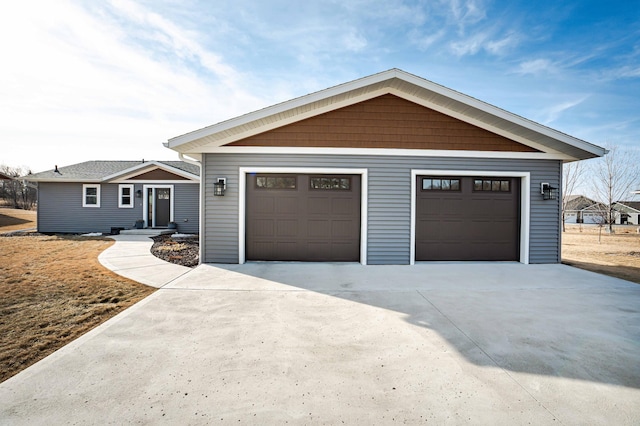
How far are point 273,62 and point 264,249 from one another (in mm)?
5730

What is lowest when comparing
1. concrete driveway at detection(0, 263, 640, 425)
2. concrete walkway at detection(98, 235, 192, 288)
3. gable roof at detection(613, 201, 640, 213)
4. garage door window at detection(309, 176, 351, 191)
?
concrete driveway at detection(0, 263, 640, 425)

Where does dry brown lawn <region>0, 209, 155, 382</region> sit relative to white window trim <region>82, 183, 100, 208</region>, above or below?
below

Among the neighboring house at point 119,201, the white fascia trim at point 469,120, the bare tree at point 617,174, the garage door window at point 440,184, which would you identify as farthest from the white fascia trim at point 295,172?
the bare tree at point 617,174

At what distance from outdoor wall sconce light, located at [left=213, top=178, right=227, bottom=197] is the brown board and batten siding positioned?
0.95 m

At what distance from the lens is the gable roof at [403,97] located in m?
6.00

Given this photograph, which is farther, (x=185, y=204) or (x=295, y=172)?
(x=185, y=204)

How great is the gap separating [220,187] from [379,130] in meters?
4.03

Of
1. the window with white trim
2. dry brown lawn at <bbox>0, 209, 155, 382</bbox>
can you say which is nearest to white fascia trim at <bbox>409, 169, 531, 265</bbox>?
dry brown lawn at <bbox>0, 209, 155, 382</bbox>

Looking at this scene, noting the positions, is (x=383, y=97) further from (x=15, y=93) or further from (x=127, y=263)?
(x=15, y=93)

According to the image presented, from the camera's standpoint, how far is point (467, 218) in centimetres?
709

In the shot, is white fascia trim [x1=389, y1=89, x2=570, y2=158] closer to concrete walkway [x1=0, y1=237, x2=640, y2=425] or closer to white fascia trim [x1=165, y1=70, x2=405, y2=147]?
white fascia trim [x1=165, y1=70, x2=405, y2=147]

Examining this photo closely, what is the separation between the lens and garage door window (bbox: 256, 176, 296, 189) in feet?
22.5

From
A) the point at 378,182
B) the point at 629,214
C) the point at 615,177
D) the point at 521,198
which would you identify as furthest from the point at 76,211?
the point at 629,214

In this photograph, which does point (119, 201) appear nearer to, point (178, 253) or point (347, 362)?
point (178, 253)
